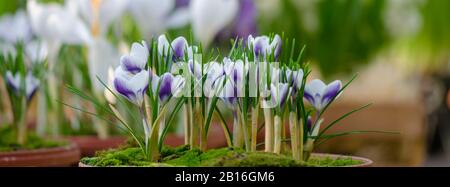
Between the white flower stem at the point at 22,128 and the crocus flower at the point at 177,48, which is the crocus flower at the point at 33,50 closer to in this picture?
the white flower stem at the point at 22,128

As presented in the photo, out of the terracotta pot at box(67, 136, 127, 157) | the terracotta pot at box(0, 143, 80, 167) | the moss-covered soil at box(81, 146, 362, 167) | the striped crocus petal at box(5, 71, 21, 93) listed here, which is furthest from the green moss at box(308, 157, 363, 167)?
the terracotta pot at box(67, 136, 127, 157)

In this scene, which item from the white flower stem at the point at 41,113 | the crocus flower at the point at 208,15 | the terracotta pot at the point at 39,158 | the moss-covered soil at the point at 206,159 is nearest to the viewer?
the moss-covered soil at the point at 206,159

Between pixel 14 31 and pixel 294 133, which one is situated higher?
pixel 14 31

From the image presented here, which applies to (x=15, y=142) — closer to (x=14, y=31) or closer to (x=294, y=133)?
(x=14, y=31)

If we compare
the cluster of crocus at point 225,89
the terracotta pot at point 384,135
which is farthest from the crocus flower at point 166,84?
the terracotta pot at point 384,135

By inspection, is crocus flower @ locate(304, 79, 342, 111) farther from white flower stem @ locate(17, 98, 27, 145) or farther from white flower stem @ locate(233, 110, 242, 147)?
white flower stem @ locate(17, 98, 27, 145)

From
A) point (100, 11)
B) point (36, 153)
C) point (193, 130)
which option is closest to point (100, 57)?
point (100, 11)
